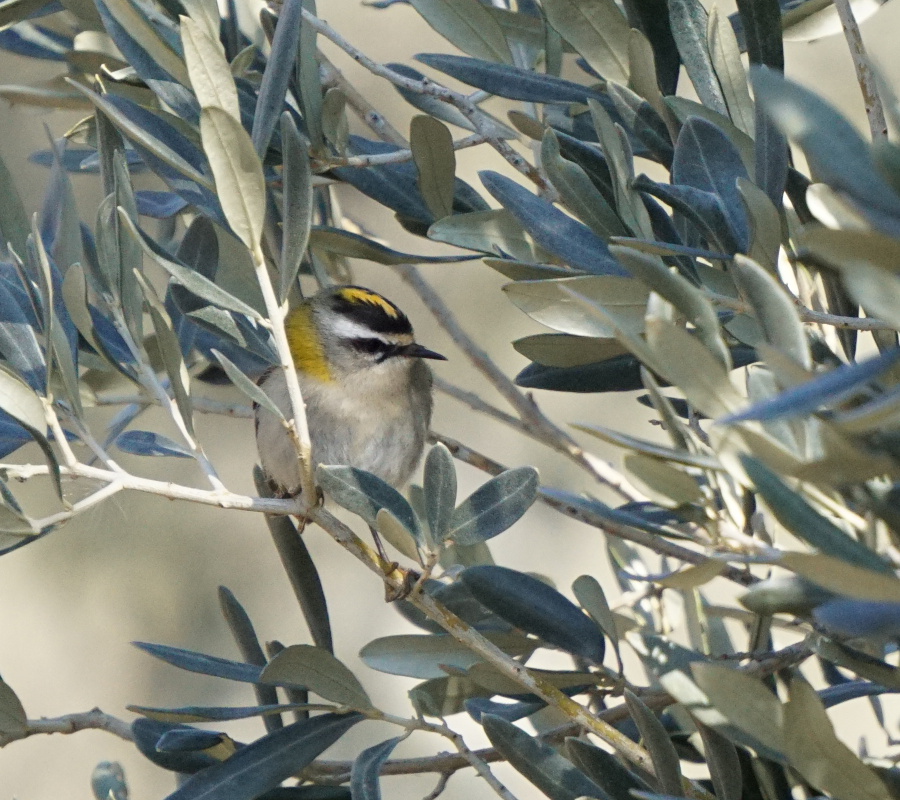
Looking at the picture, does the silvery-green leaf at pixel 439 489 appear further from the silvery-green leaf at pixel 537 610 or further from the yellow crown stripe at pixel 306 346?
the yellow crown stripe at pixel 306 346

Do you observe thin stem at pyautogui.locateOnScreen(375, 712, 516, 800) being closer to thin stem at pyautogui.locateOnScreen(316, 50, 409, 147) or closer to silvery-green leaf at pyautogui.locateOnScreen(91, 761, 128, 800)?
silvery-green leaf at pyautogui.locateOnScreen(91, 761, 128, 800)

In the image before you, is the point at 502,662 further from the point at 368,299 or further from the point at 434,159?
the point at 368,299

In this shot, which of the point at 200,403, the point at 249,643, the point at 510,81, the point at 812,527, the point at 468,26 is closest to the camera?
the point at 812,527

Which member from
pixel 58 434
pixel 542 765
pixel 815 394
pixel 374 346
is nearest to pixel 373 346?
pixel 374 346

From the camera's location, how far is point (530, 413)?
1981mm

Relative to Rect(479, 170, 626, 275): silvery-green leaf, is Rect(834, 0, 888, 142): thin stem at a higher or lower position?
higher

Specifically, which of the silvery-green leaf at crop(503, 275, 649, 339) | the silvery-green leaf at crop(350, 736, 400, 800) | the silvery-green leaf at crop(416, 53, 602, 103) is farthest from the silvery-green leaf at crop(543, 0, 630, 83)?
the silvery-green leaf at crop(350, 736, 400, 800)

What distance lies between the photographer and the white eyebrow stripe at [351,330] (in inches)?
117

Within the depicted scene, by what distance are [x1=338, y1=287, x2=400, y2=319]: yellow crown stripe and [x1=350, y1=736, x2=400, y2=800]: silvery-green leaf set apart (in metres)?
1.70

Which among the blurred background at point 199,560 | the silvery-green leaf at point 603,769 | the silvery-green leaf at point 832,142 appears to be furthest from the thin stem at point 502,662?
the blurred background at point 199,560

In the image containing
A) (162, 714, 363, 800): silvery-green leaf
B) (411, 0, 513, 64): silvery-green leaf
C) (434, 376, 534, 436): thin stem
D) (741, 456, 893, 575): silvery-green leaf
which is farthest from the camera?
(434, 376, 534, 436): thin stem

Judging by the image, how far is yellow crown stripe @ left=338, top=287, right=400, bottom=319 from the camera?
2982 mm

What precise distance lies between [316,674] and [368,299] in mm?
1696

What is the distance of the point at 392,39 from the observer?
15.6ft
